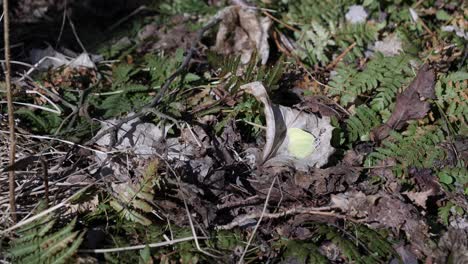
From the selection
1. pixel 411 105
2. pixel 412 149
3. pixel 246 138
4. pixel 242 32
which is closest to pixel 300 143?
pixel 246 138

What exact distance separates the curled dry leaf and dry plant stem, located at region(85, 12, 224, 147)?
10 cm

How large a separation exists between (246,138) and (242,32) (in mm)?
1119

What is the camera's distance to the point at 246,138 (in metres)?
3.50

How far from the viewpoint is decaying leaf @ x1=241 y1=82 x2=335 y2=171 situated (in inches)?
128

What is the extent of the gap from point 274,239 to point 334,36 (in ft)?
6.15

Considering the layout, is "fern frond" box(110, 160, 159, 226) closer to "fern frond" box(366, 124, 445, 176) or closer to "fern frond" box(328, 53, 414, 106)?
"fern frond" box(366, 124, 445, 176)

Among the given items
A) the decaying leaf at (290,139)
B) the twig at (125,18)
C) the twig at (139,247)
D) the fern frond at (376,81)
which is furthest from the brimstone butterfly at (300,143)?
the twig at (125,18)

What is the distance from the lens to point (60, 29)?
4625mm

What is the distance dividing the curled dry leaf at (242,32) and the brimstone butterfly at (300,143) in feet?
3.40

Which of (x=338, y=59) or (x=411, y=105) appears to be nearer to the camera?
(x=411, y=105)

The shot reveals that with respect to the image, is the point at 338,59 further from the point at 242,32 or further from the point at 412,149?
the point at 412,149

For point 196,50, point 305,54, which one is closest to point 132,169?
point 196,50

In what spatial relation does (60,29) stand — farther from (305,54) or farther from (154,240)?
(154,240)

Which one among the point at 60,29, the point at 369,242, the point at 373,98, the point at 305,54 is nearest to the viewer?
the point at 369,242
